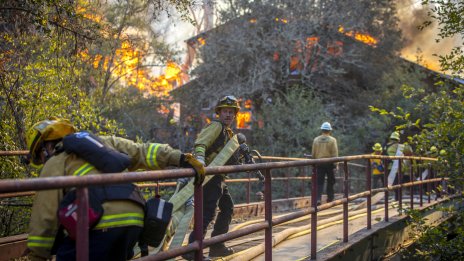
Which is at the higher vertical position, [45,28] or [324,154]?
[45,28]

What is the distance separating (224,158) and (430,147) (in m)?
4.54

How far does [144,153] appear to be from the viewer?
402 cm

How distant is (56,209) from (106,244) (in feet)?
1.17

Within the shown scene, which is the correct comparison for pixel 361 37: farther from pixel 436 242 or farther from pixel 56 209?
pixel 56 209

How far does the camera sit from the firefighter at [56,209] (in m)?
3.37

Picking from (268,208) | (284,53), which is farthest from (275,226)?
(284,53)

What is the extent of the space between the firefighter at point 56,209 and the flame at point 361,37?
23515mm

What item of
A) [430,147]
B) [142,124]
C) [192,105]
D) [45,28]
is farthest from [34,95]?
[192,105]

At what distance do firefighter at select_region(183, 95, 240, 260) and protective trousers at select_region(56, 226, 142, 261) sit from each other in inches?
86.0

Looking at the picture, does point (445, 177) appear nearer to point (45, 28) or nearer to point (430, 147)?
point (430, 147)

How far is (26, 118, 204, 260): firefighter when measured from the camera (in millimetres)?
3365

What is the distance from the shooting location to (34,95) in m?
9.45

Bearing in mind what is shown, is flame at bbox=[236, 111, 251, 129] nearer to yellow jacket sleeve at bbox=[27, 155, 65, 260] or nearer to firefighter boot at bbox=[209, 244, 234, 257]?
firefighter boot at bbox=[209, 244, 234, 257]

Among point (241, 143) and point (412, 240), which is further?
point (412, 240)
